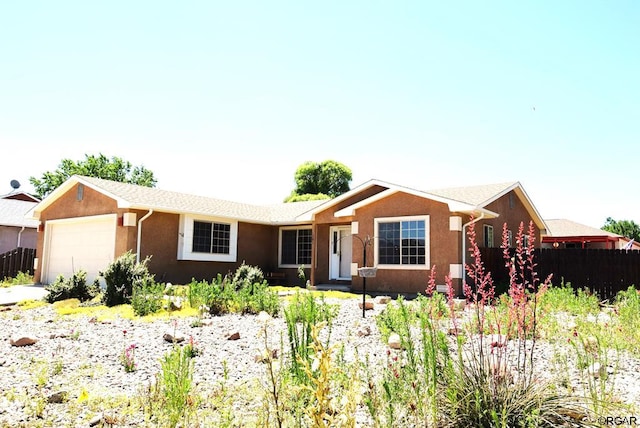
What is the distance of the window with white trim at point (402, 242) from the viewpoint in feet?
45.0

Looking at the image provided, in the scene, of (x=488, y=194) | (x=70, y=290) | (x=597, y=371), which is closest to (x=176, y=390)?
(x=597, y=371)

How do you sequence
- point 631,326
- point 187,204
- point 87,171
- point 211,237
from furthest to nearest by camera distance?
point 87,171 < point 211,237 < point 187,204 < point 631,326

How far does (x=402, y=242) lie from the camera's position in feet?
46.1

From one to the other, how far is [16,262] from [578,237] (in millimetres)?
29501

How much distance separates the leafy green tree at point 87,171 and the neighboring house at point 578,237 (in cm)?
3622

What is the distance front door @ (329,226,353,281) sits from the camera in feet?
56.6

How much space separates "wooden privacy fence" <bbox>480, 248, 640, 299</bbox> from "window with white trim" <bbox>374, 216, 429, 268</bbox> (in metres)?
2.13

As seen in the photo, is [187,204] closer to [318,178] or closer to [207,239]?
[207,239]

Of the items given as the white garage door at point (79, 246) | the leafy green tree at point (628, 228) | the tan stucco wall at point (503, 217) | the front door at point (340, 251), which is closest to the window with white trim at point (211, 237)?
the white garage door at point (79, 246)

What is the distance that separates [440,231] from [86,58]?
1140cm

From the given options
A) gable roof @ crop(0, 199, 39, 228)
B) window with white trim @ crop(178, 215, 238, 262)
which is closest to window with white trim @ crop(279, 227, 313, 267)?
window with white trim @ crop(178, 215, 238, 262)

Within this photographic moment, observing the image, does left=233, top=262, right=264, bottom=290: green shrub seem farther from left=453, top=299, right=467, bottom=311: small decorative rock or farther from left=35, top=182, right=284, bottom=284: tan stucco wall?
left=453, top=299, right=467, bottom=311: small decorative rock

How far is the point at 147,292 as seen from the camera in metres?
9.77

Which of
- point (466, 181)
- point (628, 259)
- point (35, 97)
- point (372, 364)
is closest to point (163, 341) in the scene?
point (372, 364)
